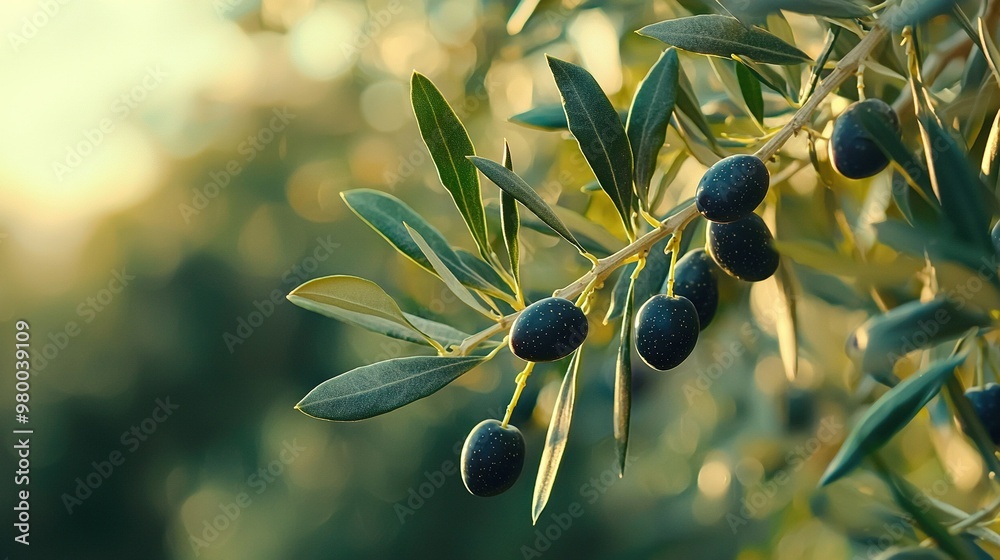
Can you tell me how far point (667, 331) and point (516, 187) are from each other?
6.8 inches

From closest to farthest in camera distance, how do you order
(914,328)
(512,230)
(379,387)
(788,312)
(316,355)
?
(914,328)
(379,387)
(512,230)
(788,312)
(316,355)

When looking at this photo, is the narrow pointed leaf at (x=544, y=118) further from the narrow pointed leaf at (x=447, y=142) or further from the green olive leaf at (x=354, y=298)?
the green olive leaf at (x=354, y=298)

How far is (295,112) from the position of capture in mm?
3682

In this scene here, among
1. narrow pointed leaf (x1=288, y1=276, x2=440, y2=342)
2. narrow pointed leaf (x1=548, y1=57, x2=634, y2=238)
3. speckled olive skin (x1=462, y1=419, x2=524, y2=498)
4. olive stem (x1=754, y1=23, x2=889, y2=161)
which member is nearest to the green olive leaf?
narrow pointed leaf (x1=288, y1=276, x2=440, y2=342)

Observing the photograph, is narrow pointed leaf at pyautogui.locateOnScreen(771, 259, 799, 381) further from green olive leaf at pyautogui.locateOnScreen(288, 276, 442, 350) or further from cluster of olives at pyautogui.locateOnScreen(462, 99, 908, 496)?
green olive leaf at pyautogui.locateOnScreen(288, 276, 442, 350)

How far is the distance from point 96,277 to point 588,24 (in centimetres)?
350

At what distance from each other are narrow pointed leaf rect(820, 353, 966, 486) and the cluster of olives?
155 millimetres

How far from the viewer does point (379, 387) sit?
2.36 ft

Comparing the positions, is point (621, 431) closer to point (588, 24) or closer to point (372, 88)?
point (588, 24)

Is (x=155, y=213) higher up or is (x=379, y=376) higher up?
(x=379, y=376)

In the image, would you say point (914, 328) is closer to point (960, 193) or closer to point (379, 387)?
point (960, 193)

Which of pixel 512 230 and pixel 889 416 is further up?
pixel 512 230

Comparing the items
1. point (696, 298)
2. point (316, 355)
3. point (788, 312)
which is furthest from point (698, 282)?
point (316, 355)

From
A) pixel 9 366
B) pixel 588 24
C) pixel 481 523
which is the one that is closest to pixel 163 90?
pixel 9 366
